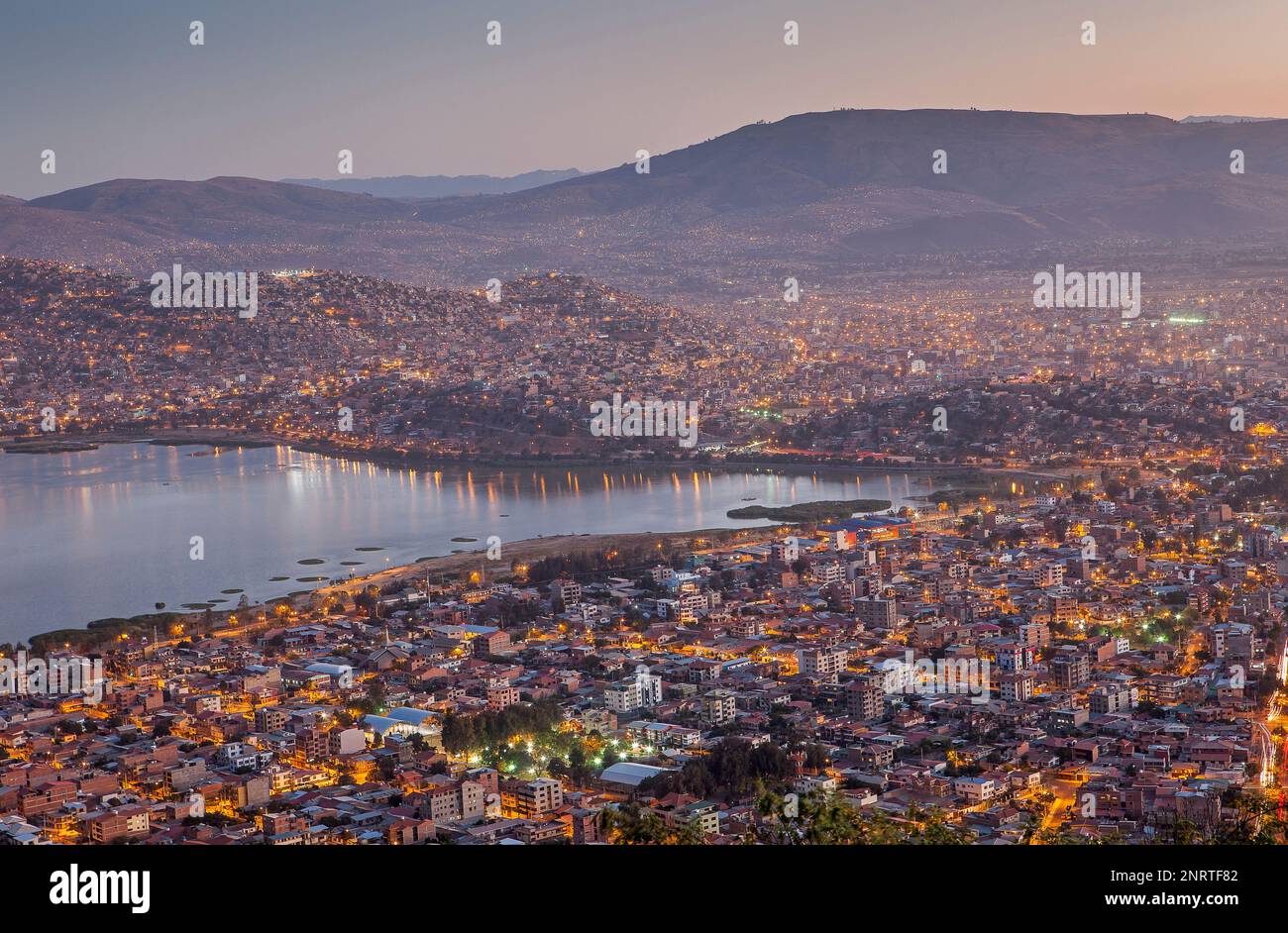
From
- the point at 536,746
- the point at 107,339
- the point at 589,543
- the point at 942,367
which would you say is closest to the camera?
the point at 536,746

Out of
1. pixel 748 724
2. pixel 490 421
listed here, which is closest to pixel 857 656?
pixel 748 724

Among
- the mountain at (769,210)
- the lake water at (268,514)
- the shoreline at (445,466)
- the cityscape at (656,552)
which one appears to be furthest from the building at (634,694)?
the mountain at (769,210)

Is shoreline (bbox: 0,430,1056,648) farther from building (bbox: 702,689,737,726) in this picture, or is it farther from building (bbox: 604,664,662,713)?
building (bbox: 702,689,737,726)

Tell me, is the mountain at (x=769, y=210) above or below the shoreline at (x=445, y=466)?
above

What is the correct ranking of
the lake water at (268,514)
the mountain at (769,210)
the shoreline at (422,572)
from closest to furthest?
the shoreline at (422,572)
the lake water at (268,514)
the mountain at (769,210)

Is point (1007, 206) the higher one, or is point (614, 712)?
point (1007, 206)

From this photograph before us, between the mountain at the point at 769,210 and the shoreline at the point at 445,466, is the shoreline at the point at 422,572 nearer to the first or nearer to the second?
A: the shoreline at the point at 445,466
